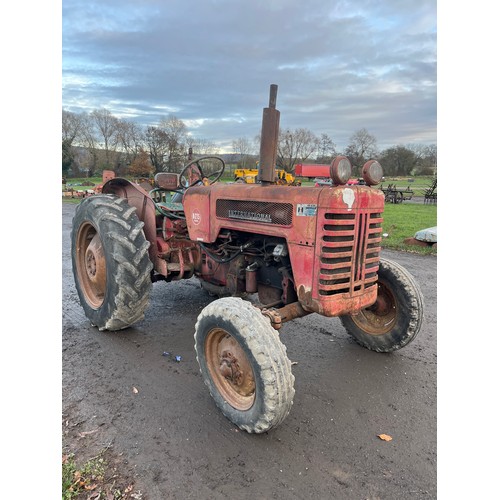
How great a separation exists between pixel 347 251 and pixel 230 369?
1.16 meters

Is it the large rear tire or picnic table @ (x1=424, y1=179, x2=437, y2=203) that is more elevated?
picnic table @ (x1=424, y1=179, x2=437, y2=203)

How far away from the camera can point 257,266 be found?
341 centimetres

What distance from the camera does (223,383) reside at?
2.84m

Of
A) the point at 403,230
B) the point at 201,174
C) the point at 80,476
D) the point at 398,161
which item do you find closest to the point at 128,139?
the point at 398,161

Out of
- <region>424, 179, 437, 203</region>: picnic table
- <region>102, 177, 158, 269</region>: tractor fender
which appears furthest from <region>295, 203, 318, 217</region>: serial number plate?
<region>424, 179, 437, 203</region>: picnic table

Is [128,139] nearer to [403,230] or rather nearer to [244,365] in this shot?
[403,230]

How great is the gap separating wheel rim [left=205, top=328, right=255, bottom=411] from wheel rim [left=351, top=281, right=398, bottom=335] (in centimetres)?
153

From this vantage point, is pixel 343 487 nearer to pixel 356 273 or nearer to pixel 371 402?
pixel 371 402

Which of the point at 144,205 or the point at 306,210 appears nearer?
the point at 306,210

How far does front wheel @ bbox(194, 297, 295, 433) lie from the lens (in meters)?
2.37

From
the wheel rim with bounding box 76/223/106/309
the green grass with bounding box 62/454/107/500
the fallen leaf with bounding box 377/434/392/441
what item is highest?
the wheel rim with bounding box 76/223/106/309

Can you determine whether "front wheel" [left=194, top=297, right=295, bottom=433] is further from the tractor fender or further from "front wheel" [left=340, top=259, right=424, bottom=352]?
the tractor fender

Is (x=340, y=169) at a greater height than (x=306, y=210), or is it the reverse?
(x=340, y=169)

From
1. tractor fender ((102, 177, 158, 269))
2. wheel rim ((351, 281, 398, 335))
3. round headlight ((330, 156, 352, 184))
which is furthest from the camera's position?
tractor fender ((102, 177, 158, 269))
